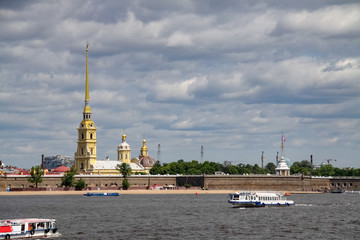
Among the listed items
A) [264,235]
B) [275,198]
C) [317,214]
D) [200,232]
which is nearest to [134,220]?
[200,232]

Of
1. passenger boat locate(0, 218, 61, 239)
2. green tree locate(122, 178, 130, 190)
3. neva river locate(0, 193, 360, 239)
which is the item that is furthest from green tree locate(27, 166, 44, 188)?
passenger boat locate(0, 218, 61, 239)

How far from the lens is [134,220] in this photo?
8925cm

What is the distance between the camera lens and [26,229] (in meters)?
66.3

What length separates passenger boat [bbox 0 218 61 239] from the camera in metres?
64.6

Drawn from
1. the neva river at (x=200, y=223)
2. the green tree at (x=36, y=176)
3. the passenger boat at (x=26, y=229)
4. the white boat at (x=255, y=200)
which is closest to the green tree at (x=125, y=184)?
the green tree at (x=36, y=176)

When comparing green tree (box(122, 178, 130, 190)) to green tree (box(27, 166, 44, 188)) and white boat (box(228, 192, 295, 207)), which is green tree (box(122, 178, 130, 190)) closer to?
green tree (box(27, 166, 44, 188))

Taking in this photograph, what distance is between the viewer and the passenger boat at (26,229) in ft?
212

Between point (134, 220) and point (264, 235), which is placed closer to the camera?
point (264, 235)

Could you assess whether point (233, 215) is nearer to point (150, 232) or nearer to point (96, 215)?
point (96, 215)

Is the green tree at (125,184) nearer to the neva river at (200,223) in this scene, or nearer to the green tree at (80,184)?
the green tree at (80,184)

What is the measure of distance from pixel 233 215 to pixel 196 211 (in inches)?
398

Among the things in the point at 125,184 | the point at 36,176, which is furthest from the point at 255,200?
the point at 125,184

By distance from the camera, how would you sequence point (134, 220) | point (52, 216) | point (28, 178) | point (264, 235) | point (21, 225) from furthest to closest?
point (28, 178), point (52, 216), point (134, 220), point (264, 235), point (21, 225)

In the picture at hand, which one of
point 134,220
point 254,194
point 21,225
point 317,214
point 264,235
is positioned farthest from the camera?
point 254,194
